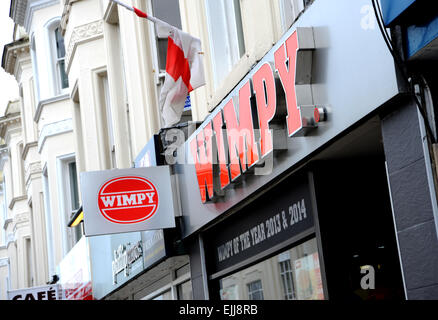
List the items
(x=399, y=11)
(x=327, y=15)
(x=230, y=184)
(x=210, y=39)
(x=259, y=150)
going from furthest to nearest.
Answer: (x=210, y=39) < (x=230, y=184) < (x=259, y=150) < (x=327, y=15) < (x=399, y=11)

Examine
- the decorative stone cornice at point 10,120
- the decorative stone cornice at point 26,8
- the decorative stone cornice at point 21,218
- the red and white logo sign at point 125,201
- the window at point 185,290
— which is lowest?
the window at point 185,290

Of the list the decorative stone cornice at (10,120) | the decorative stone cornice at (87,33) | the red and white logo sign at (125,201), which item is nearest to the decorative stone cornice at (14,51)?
the decorative stone cornice at (10,120)

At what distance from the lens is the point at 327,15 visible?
7.04 meters

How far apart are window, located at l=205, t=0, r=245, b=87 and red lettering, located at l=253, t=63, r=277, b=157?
84.3 inches

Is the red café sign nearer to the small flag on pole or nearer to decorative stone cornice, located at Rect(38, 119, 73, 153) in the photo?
the small flag on pole

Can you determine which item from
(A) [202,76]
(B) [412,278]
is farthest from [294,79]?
(A) [202,76]

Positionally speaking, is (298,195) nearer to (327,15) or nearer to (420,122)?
(327,15)

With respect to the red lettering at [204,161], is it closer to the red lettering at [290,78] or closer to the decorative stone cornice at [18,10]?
the red lettering at [290,78]

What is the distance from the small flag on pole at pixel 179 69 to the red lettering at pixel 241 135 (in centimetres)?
90

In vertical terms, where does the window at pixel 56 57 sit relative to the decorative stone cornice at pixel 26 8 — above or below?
below

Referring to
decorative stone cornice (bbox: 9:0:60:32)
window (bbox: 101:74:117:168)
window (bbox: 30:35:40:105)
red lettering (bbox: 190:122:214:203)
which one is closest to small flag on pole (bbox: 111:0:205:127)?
red lettering (bbox: 190:122:214:203)

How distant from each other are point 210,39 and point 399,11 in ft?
18.1

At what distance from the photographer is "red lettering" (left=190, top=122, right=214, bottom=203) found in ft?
33.3

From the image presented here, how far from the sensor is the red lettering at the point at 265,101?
8008 mm
